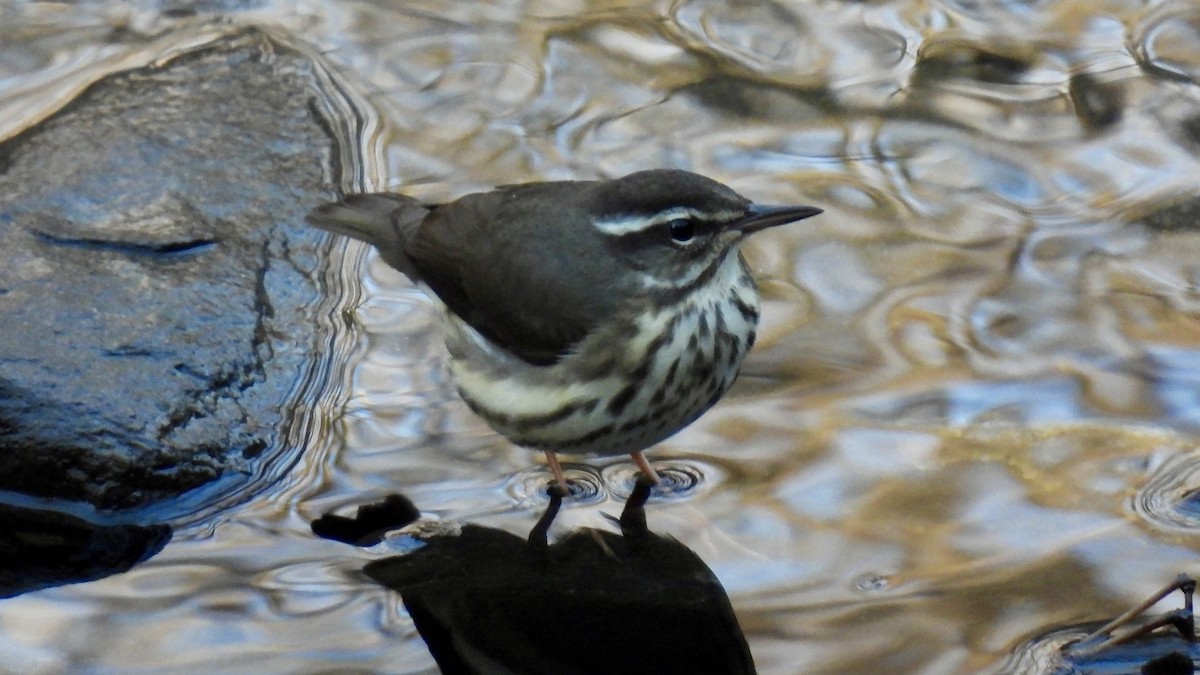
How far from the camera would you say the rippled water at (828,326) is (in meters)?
4.74

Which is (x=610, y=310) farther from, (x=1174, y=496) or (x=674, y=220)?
(x=1174, y=496)

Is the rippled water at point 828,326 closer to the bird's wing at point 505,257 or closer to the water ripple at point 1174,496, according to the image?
the water ripple at point 1174,496

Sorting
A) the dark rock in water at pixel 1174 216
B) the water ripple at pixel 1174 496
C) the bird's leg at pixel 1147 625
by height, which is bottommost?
the bird's leg at pixel 1147 625

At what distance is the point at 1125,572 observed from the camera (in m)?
4.80

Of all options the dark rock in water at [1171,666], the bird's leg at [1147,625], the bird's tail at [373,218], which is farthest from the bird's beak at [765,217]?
the dark rock in water at [1171,666]

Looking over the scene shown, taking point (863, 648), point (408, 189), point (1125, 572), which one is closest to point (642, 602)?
point (863, 648)

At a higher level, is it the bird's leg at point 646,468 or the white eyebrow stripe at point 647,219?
the white eyebrow stripe at point 647,219

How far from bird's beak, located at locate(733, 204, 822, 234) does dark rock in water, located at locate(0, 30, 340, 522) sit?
5.65ft

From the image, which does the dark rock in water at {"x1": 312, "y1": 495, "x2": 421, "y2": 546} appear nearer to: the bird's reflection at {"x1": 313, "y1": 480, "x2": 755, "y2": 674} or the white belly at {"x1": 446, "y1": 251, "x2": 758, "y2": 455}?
the bird's reflection at {"x1": 313, "y1": 480, "x2": 755, "y2": 674}

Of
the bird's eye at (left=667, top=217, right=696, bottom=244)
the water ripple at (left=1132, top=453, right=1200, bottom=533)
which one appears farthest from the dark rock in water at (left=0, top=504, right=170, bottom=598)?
the water ripple at (left=1132, top=453, right=1200, bottom=533)

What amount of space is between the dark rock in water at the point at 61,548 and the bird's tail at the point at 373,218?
1.37 metres

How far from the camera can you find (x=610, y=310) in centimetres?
512

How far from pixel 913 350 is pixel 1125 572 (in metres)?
1.43

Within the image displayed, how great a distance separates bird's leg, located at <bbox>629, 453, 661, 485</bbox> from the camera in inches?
213
